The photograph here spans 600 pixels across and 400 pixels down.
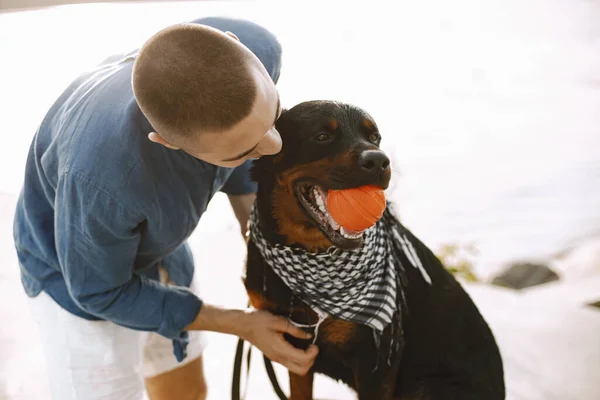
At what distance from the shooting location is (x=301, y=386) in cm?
142

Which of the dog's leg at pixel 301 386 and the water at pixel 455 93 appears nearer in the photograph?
the dog's leg at pixel 301 386

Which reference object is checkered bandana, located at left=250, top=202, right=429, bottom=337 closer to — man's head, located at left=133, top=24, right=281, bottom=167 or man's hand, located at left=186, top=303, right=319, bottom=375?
man's hand, located at left=186, top=303, right=319, bottom=375

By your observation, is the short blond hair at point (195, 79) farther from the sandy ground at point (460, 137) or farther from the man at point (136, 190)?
the sandy ground at point (460, 137)

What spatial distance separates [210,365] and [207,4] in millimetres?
1588

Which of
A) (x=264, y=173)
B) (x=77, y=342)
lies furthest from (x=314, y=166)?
(x=77, y=342)

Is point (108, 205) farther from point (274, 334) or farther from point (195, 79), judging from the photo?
point (274, 334)

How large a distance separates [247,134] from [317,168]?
8.9 inches

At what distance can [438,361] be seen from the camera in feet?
4.21

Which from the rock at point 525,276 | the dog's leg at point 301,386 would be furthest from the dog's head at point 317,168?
the rock at point 525,276

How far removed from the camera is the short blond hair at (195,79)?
0.81 metres

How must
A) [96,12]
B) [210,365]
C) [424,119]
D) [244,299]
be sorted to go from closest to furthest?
1. [210,365]
2. [244,299]
3. [96,12]
4. [424,119]

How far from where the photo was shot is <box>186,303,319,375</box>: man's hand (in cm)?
125

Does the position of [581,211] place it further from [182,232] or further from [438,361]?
[182,232]

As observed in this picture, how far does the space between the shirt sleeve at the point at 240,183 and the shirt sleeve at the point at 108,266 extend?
0.35m
